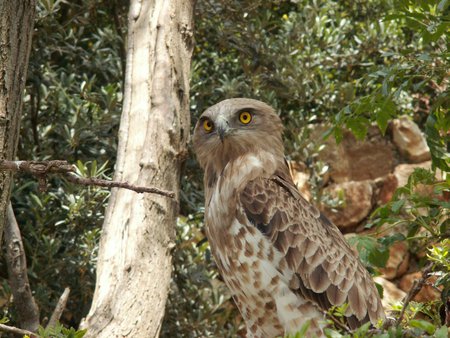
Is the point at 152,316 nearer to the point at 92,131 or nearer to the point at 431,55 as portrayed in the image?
the point at 431,55

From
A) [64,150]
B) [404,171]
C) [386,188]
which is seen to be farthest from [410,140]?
[64,150]

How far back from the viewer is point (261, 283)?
3.80 metres

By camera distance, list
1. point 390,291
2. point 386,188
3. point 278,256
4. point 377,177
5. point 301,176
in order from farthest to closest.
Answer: point 377,177
point 386,188
point 390,291
point 301,176
point 278,256

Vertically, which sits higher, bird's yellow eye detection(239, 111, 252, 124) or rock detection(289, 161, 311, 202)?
bird's yellow eye detection(239, 111, 252, 124)

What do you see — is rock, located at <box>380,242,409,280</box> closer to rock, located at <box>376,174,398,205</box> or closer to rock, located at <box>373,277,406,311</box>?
rock, located at <box>373,277,406,311</box>

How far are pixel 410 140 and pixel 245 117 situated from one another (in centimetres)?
431

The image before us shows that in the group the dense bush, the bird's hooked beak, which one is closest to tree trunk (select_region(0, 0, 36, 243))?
the bird's hooked beak

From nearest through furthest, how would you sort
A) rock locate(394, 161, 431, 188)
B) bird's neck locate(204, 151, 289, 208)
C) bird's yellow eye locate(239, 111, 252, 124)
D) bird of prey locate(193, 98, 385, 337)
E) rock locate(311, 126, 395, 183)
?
bird of prey locate(193, 98, 385, 337) → bird's neck locate(204, 151, 289, 208) → bird's yellow eye locate(239, 111, 252, 124) → rock locate(394, 161, 431, 188) → rock locate(311, 126, 395, 183)

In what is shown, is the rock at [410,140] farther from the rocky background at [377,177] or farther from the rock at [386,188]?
the rock at [386,188]

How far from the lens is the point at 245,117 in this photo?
174 inches

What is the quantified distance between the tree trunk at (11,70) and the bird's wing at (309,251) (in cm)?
147

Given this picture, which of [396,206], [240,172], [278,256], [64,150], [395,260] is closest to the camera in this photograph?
[396,206]

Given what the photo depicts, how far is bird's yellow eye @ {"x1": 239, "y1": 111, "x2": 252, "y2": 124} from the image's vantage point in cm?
441

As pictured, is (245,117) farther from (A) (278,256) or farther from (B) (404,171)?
(B) (404,171)
